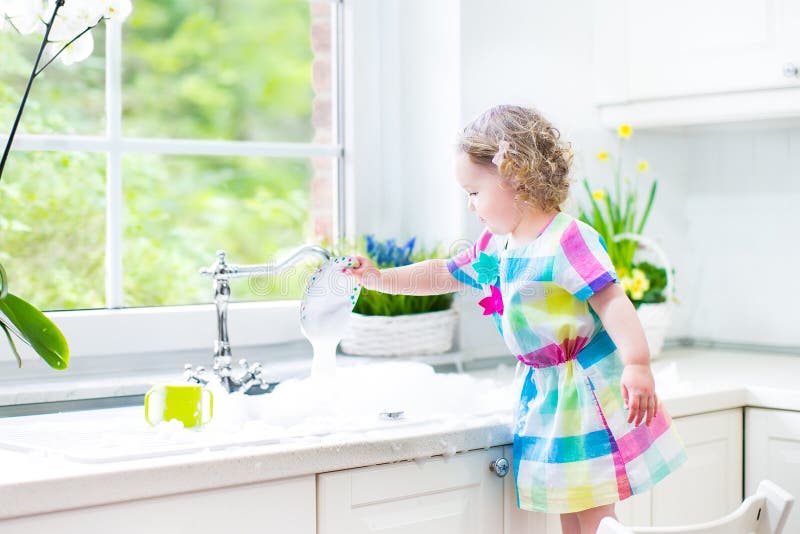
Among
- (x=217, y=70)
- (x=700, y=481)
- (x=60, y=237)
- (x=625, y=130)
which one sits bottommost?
(x=700, y=481)

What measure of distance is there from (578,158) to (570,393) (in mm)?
839

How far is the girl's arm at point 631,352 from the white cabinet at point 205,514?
17.1 inches

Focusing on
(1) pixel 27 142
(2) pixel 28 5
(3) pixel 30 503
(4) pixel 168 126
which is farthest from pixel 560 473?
(4) pixel 168 126

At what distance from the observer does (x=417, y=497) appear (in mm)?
1243

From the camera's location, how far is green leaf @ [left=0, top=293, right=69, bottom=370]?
114 centimetres

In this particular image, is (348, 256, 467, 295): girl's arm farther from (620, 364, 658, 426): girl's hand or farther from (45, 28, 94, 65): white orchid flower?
(45, 28, 94, 65): white orchid flower

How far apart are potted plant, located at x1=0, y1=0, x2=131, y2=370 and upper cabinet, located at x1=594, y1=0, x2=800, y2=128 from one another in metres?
1.15

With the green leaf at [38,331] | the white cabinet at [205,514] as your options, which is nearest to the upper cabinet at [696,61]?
the white cabinet at [205,514]

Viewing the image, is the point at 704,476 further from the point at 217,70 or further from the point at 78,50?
the point at 217,70

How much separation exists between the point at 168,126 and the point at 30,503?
4280mm

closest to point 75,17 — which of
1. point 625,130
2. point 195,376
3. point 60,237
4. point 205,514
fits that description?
point 195,376

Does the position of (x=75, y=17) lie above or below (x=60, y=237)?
above

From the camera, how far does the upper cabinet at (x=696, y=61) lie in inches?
71.7

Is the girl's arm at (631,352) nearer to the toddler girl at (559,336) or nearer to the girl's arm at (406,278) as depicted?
the toddler girl at (559,336)
